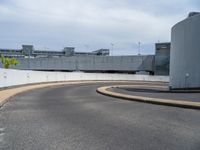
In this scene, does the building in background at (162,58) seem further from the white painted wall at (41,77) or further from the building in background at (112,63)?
the white painted wall at (41,77)

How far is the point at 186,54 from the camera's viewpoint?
115ft

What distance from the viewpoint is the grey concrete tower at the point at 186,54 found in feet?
107

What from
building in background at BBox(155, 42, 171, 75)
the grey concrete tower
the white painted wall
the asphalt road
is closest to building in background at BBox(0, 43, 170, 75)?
building in background at BBox(155, 42, 171, 75)

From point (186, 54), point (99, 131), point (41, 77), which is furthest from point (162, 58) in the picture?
point (99, 131)

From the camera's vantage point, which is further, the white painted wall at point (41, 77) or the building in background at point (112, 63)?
the building in background at point (112, 63)

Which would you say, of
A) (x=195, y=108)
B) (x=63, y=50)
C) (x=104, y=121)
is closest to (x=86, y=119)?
(x=104, y=121)

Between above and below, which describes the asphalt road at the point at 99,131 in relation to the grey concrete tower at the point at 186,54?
below

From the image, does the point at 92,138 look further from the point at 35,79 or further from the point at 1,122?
the point at 35,79

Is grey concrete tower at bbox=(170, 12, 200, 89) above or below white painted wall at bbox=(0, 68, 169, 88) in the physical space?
above

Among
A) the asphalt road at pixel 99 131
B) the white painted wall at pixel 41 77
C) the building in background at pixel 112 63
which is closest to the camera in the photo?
the asphalt road at pixel 99 131

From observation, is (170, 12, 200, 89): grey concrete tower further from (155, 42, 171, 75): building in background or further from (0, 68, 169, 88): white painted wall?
(155, 42, 171, 75): building in background

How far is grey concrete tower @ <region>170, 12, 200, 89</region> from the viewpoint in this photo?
3267 cm

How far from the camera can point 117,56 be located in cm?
10262

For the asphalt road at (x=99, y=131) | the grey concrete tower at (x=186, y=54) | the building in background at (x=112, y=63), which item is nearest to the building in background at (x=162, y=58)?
the building in background at (x=112, y=63)
